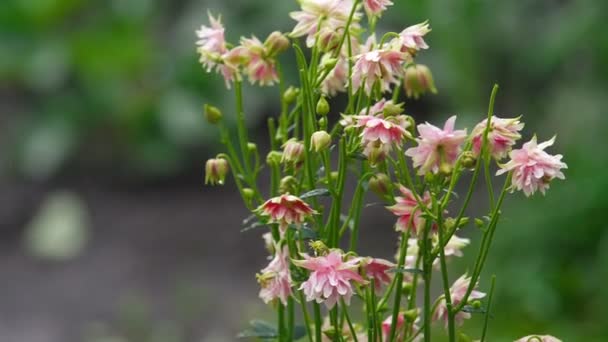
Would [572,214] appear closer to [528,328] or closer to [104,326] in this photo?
[528,328]

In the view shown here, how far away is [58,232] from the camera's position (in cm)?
365

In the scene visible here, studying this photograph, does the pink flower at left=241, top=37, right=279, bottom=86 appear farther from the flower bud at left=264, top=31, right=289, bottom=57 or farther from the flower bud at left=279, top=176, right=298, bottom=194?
the flower bud at left=279, top=176, right=298, bottom=194

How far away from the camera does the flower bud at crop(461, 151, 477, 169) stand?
0.91m

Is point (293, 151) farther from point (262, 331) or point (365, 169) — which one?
point (262, 331)

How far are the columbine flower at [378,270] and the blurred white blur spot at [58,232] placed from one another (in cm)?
272

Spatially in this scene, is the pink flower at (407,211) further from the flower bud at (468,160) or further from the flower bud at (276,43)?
the flower bud at (276,43)

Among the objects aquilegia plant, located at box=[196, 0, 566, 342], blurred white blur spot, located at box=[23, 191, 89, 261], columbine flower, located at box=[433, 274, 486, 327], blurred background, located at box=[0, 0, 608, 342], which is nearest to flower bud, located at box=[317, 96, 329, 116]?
aquilegia plant, located at box=[196, 0, 566, 342]

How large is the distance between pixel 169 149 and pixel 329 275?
130 inches

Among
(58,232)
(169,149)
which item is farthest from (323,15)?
(169,149)

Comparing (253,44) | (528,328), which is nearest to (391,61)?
(253,44)

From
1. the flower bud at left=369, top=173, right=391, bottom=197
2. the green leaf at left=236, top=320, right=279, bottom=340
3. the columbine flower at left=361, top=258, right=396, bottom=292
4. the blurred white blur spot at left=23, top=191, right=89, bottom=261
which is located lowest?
the green leaf at left=236, top=320, right=279, bottom=340

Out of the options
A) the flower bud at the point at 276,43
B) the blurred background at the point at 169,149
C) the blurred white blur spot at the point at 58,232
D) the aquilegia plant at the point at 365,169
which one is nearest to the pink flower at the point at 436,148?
the aquilegia plant at the point at 365,169

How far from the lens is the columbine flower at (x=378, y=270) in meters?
0.98

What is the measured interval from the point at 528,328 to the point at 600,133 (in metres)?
0.92
